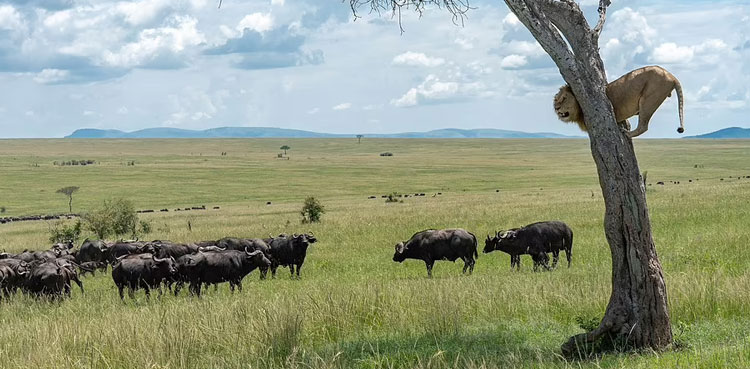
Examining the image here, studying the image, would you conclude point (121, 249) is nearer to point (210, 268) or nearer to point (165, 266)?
point (165, 266)

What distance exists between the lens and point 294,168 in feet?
457

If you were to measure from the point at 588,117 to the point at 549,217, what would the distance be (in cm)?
2582

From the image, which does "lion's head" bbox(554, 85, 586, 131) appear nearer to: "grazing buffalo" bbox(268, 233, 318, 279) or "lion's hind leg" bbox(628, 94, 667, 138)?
"lion's hind leg" bbox(628, 94, 667, 138)

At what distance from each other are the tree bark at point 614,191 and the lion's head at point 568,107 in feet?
0.82

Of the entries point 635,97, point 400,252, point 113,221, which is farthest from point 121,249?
point 635,97

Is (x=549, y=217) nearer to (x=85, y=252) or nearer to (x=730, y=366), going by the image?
(x=85, y=252)

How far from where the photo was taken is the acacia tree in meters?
8.80

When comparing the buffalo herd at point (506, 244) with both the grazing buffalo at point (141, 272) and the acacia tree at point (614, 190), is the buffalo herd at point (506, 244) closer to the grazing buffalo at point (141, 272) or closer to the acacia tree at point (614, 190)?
the grazing buffalo at point (141, 272)

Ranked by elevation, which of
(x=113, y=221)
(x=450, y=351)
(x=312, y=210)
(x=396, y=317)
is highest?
(x=450, y=351)

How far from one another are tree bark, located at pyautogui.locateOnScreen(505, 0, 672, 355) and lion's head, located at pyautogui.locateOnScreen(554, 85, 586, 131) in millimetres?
251

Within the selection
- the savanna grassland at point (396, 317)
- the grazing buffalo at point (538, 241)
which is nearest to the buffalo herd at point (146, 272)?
the savanna grassland at point (396, 317)

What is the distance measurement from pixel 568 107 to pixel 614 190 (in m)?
1.19

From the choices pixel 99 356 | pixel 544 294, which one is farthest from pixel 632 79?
pixel 99 356

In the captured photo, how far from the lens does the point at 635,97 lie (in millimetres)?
8805
